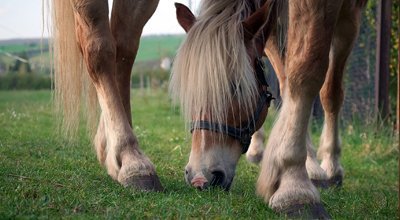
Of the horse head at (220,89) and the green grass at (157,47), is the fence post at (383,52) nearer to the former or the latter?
the horse head at (220,89)

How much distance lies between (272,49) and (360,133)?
137 inches

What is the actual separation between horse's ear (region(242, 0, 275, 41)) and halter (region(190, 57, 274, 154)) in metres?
0.15

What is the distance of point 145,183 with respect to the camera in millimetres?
3988

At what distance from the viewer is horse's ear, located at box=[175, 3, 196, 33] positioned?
14.5 feet

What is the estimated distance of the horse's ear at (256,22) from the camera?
425 centimetres

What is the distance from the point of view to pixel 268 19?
440cm

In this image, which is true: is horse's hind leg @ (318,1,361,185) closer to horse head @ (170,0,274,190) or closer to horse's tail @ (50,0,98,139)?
horse head @ (170,0,274,190)

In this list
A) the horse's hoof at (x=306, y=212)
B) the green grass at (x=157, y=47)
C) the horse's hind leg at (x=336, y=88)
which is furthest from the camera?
the green grass at (x=157, y=47)

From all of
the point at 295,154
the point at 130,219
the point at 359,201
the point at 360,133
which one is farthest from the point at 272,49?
the point at 360,133

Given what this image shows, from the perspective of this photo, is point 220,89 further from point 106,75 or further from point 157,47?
point 157,47

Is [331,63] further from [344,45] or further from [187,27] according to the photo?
[187,27]

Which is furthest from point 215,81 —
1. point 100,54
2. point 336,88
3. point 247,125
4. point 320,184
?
point 336,88

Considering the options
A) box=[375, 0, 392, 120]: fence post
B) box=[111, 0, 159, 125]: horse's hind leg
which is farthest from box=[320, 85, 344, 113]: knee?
box=[375, 0, 392, 120]: fence post

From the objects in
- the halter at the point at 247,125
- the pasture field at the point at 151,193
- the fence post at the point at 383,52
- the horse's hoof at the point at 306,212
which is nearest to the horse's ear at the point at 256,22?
the halter at the point at 247,125
